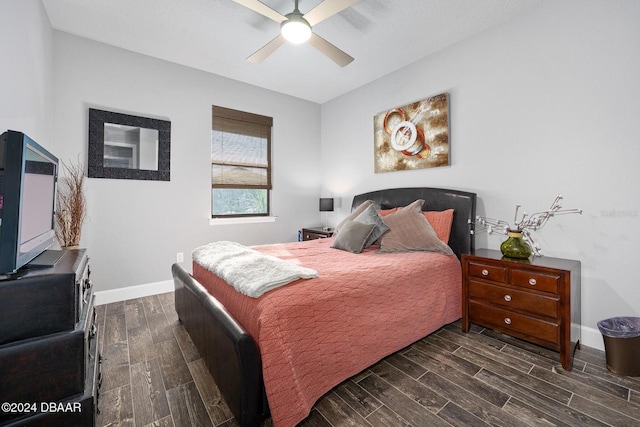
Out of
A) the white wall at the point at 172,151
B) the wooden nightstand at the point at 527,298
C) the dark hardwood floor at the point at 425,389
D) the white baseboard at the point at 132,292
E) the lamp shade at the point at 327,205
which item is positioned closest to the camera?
the dark hardwood floor at the point at 425,389

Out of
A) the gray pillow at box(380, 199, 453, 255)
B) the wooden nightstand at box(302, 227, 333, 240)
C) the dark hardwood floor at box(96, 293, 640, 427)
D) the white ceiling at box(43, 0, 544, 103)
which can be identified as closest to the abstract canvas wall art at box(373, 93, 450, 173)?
the white ceiling at box(43, 0, 544, 103)

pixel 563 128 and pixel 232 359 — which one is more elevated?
pixel 563 128

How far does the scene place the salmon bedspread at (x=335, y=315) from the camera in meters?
1.35

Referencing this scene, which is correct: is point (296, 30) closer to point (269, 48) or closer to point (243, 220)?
point (269, 48)

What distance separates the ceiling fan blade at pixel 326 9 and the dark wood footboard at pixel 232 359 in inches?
85.8

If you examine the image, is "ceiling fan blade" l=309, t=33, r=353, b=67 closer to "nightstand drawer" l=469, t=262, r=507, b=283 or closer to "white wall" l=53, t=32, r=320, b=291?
"white wall" l=53, t=32, r=320, b=291

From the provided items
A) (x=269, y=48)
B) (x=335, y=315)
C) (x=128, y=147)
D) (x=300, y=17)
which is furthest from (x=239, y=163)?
(x=335, y=315)

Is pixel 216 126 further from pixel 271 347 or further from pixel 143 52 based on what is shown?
pixel 271 347

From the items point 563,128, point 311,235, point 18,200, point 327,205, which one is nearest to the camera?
point 18,200

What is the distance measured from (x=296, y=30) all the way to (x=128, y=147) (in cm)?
236

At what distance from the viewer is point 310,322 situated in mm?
1474

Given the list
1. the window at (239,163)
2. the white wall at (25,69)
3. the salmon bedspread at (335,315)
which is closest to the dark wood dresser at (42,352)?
the salmon bedspread at (335,315)

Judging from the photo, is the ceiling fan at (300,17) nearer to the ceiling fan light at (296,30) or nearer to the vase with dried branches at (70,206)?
the ceiling fan light at (296,30)

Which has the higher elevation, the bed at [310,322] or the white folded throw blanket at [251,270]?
the white folded throw blanket at [251,270]
